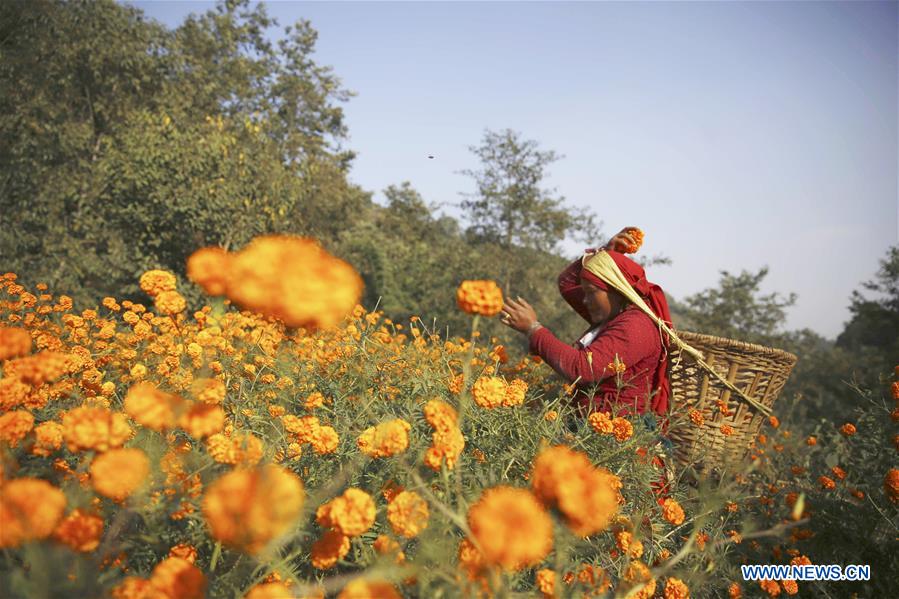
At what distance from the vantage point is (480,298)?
104cm

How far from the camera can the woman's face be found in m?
2.36

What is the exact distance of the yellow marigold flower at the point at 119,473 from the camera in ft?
2.63

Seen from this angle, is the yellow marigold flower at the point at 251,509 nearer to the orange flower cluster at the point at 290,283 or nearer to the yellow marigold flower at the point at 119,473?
the yellow marigold flower at the point at 119,473

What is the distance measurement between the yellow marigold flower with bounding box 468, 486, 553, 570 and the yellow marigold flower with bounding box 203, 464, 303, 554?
0.30 m

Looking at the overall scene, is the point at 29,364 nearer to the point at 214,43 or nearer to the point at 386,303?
the point at 386,303

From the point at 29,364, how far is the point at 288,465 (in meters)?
0.59

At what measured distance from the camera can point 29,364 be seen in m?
1.01

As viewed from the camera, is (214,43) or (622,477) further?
(214,43)

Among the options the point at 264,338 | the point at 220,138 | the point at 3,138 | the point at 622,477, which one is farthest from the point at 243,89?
the point at 622,477

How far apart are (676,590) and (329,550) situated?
0.91 meters

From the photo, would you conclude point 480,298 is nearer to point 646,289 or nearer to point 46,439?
point 46,439

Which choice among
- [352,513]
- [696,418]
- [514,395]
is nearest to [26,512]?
[352,513]

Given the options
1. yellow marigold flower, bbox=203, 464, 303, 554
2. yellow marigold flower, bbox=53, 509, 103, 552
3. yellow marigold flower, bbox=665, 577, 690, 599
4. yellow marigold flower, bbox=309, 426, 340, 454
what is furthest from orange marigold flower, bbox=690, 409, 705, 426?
yellow marigold flower, bbox=53, 509, 103, 552

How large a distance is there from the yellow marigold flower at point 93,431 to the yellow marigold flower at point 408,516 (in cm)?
49
